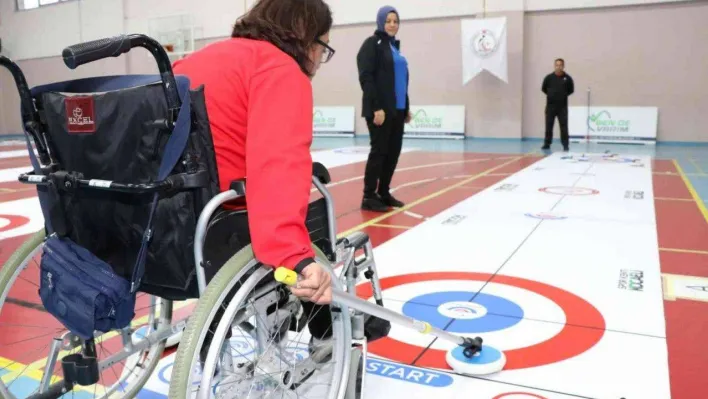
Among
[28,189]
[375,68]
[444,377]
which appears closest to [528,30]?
[375,68]

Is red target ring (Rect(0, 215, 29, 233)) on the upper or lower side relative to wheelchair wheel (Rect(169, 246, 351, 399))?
lower

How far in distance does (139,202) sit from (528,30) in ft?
38.8

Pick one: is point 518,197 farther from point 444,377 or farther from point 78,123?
point 78,123

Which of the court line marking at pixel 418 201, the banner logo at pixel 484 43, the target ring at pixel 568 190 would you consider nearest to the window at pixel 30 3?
the banner logo at pixel 484 43

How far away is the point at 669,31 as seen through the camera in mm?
10938

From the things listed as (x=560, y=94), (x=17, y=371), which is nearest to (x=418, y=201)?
(x=17, y=371)

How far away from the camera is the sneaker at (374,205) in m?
5.00

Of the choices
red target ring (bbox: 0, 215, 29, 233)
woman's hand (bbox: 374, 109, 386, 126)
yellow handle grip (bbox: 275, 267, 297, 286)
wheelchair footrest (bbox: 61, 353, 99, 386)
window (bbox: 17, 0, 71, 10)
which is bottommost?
red target ring (bbox: 0, 215, 29, 233)

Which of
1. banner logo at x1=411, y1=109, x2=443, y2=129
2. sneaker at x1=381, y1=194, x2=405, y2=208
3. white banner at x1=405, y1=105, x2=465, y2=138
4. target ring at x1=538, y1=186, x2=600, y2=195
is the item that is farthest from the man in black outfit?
sneaker at x1=381, y1=194, x2=405, y2=208

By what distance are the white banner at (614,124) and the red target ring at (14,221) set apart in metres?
9.92

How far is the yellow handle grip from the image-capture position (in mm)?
1250

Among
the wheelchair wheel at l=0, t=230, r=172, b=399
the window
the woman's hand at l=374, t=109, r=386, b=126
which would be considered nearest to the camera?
the wheelchair wheel at l=0, t=230, r=172, b=399

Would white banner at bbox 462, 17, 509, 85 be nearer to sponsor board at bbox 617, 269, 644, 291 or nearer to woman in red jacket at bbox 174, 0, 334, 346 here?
sponsor board at bbox 617, 269, 644, 291

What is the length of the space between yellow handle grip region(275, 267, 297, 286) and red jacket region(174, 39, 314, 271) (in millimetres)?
24
